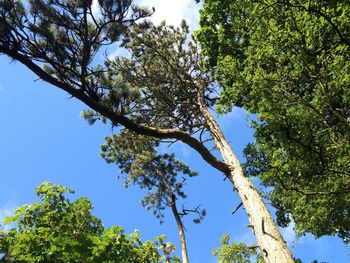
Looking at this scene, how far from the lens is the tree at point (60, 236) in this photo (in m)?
6.29

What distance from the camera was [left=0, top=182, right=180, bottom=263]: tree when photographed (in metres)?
6.29

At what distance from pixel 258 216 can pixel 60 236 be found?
3.56m

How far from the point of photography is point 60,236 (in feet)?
21.4

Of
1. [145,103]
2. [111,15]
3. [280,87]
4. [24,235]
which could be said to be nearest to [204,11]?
[145,103]

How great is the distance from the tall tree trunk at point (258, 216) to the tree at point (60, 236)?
253cm

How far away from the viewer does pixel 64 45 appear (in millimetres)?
7070

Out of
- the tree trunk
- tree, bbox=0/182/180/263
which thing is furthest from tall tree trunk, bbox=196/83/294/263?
the tree trunk

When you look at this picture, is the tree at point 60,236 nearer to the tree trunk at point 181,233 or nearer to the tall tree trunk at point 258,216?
the tall tree trunk at point 258,216

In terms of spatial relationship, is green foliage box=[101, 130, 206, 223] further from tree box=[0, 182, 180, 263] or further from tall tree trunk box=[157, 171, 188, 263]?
tree box=[0, 182, 180, 263]

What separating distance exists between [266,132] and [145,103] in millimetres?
4999

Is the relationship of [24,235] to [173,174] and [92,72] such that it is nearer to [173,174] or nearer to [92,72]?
[92,72]

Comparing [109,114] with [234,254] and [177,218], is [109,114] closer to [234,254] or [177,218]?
[177,218]

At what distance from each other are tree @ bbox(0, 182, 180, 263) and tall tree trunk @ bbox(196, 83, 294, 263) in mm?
2526

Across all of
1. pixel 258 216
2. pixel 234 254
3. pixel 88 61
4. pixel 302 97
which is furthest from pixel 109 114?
pixel 234 254
